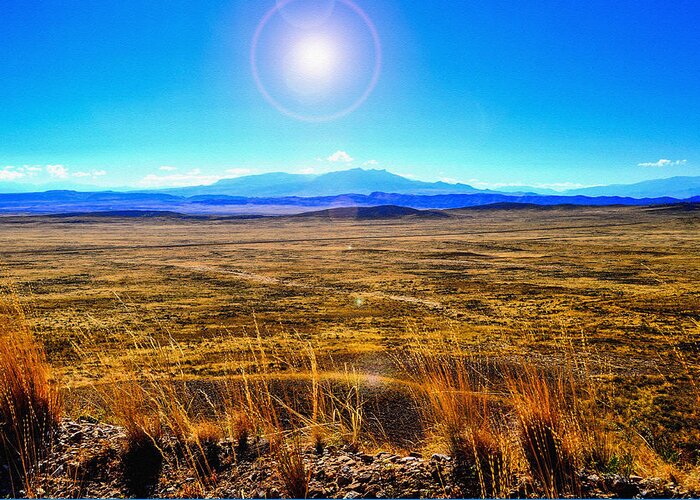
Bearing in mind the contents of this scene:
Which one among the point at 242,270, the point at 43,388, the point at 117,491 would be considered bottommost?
the point at 242,270

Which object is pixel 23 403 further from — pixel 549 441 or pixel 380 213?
pixel 380 213

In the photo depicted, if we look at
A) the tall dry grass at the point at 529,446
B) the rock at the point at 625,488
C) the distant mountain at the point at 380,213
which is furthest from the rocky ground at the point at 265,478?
the distant mountain at the point at 380,213

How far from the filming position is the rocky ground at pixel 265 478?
3.50 meters

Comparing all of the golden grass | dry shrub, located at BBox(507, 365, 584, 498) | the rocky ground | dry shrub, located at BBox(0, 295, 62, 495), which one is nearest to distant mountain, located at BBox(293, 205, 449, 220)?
the golden grass

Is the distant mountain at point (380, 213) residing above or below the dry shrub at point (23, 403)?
below

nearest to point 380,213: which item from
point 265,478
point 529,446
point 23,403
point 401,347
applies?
point 401,347

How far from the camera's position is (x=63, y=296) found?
25.6 meters

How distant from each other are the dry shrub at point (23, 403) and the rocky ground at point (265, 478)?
0.58ft

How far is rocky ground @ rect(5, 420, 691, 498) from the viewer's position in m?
3.50

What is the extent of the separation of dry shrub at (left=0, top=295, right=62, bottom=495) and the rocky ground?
6.9 inches

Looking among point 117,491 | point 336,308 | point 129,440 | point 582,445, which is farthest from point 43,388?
point 336,308

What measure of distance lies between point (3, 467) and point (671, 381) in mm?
13792

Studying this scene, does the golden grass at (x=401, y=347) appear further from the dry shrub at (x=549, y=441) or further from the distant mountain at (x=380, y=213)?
the distant mountain at (x=380, y=213)

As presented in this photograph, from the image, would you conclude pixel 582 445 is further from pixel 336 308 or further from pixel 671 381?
pixel 336 308
